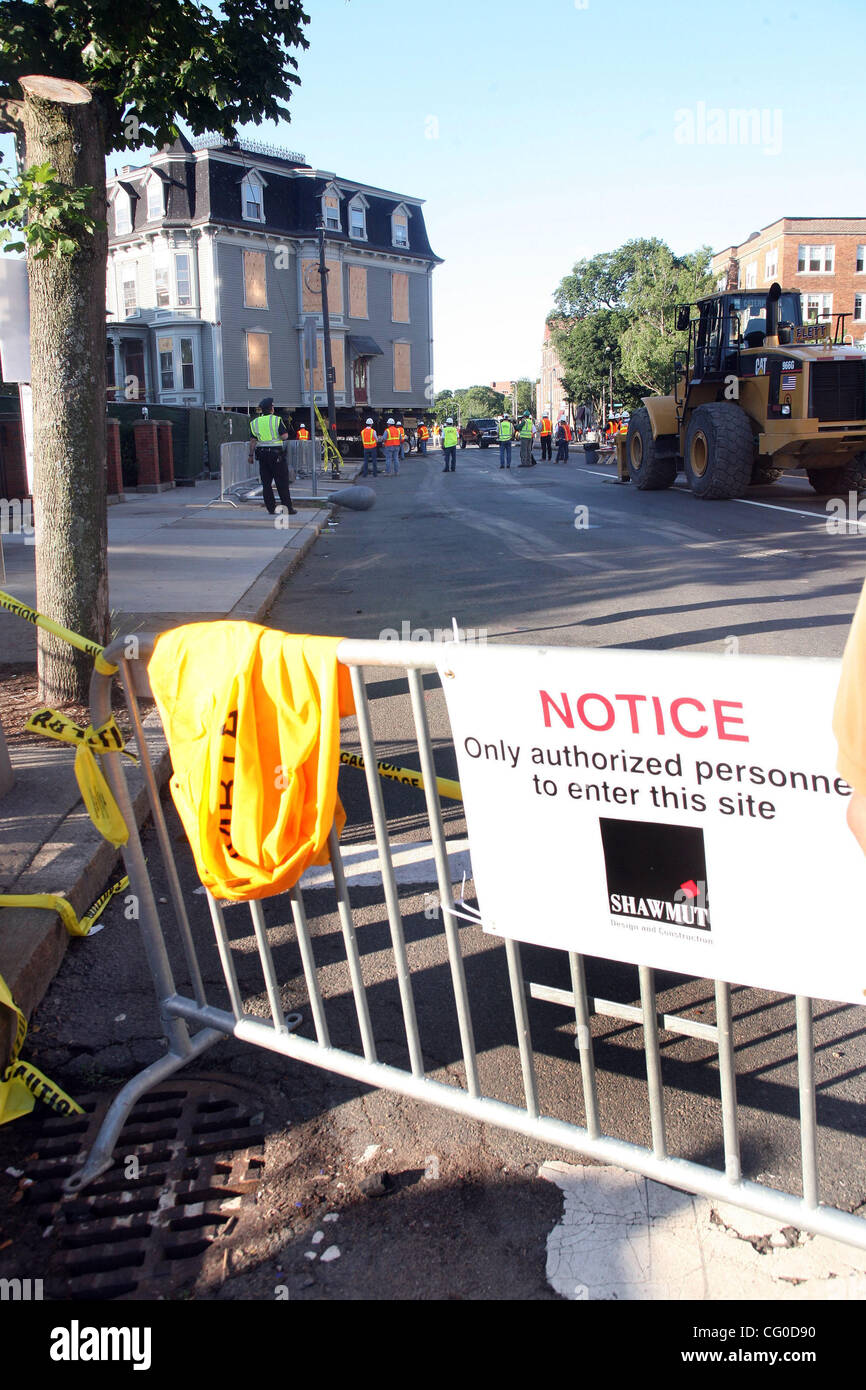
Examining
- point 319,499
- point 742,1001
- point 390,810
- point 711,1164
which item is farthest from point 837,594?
point 319,499

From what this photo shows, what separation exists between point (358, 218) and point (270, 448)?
39.2 meters

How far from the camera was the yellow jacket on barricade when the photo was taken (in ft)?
8.36

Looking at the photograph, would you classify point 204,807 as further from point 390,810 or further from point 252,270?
point 252,270

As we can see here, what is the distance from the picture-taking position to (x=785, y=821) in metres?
1.99

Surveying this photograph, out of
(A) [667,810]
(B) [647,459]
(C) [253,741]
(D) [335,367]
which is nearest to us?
(A) [667,810]

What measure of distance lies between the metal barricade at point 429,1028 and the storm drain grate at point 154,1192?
82 millimetres

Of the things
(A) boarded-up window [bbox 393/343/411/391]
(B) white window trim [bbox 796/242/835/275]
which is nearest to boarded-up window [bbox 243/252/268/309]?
(A) boarded-up window [bbox 393/343/411/391]

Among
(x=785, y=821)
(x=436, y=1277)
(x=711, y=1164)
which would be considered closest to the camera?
(x=785, y=821)

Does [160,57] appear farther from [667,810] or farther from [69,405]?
[667,810]

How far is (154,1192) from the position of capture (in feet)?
8.74

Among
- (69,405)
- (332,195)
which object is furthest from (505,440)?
(69,405)
